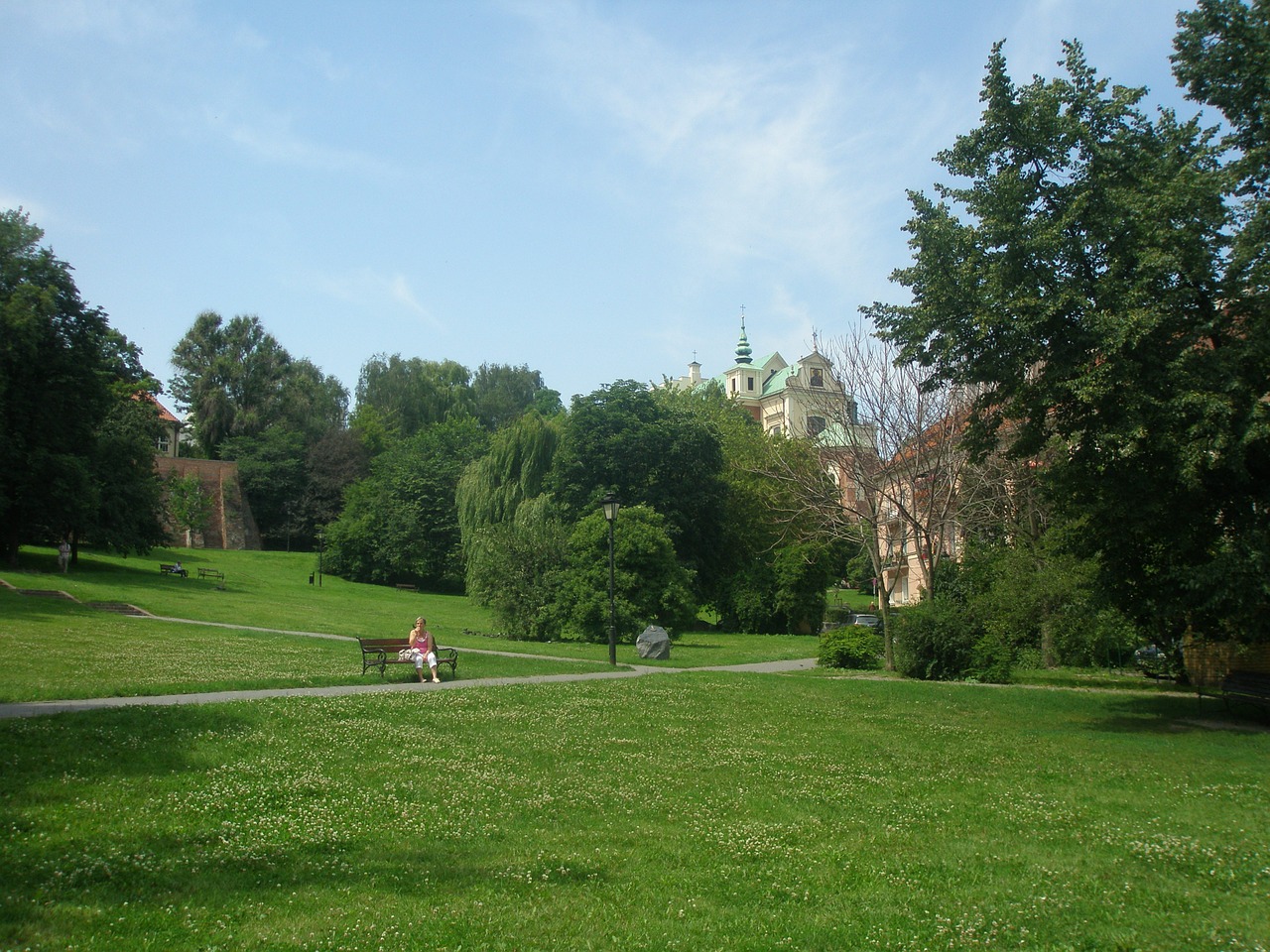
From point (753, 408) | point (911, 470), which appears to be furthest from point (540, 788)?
point (753, 408)

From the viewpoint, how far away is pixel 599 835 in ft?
25.7

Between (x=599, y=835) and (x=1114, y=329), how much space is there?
35.8ft

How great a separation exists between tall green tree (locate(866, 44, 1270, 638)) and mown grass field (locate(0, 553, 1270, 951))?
346 centimetres

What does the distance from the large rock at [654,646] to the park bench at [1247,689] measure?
600 inches

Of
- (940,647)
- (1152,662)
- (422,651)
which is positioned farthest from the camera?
(1152,662)

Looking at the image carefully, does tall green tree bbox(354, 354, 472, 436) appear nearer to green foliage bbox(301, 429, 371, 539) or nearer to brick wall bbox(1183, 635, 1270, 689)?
green foliage bbox(301, 429, 371, 539)

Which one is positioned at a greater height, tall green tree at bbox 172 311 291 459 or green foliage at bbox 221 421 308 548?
tall green tree at bbox 172 311 291 459

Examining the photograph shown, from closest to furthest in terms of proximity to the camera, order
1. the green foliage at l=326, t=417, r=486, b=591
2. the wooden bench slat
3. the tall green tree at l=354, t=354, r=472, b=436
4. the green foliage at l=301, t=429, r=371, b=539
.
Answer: the wooden bench slat
the green foliage at l=326, t=417, r=486, b=591
the green foliage at l=301, t=429, r=371, b=539
the tall green tree at l=354, t=354, r=472, b=436

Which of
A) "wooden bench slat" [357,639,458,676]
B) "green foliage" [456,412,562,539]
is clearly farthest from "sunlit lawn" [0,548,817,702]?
"green foliage" [456,412,562,539]

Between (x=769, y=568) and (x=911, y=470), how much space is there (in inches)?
963

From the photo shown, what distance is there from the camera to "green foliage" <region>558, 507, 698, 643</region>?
36.4 metres

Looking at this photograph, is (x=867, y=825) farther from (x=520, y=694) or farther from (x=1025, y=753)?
(x=520, y=694)

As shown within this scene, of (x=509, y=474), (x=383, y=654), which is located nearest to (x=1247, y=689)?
(x=383, y=654)

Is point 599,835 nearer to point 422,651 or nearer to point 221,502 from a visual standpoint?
point 422,651
